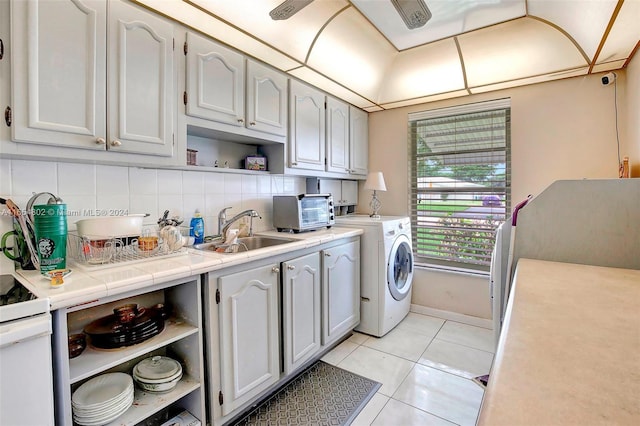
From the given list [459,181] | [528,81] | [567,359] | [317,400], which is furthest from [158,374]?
[528,81]

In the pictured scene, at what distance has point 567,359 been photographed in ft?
1.69

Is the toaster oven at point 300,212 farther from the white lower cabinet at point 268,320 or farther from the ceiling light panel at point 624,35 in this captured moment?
the ceiling light panel at point 624,35

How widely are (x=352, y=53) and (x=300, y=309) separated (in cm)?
191

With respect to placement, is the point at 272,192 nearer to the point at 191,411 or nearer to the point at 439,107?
the point at 191,411

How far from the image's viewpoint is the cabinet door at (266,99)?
197cm

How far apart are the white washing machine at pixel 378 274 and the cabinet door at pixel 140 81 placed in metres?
1.67

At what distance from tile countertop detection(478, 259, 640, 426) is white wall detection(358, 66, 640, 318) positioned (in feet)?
6.08

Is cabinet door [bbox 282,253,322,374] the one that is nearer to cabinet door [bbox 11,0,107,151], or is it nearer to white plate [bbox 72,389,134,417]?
white plate [bbox 72,389,134,417]

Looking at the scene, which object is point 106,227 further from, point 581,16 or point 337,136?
point 581,16

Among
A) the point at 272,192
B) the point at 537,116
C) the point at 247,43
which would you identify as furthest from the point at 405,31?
the point at 272,192

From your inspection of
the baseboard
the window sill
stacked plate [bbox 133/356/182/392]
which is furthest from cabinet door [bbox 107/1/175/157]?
the baseboard

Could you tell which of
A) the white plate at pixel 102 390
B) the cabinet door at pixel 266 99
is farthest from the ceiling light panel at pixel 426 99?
the white plate at pixel 102 390

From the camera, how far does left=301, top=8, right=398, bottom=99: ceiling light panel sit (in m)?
2.05

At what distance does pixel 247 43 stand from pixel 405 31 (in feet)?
3.86
